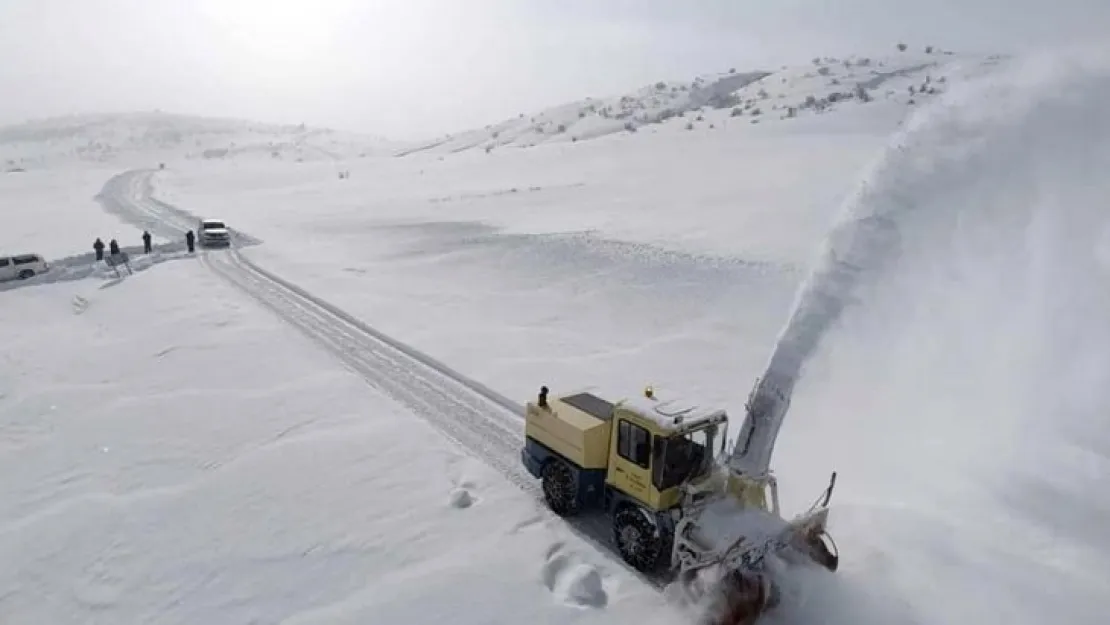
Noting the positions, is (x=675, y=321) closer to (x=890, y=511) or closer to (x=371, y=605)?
(x=890, y=511)

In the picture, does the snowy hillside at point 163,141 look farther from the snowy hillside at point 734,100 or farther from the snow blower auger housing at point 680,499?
the snow blower auger housing at point 680,499

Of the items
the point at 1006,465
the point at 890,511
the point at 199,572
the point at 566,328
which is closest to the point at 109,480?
the point at 199,572

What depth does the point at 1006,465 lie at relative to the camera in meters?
12.3

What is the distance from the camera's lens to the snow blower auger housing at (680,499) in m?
8.93

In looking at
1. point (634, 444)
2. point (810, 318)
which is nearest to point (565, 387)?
point (634, 444)

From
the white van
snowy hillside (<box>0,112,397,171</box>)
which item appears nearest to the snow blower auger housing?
the white van

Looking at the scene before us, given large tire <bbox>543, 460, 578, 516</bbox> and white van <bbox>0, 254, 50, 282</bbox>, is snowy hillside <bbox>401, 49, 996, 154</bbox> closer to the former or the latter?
white van <bbox>0, 254, 50, 282</bbox>

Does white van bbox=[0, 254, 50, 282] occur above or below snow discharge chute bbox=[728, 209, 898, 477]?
below

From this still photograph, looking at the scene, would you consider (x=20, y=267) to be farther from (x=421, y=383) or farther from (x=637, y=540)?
(x=637, y=540)

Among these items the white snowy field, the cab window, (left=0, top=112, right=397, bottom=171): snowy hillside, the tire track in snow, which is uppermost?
(left=0, top=112, right=397, bottom=171): snowy hillside

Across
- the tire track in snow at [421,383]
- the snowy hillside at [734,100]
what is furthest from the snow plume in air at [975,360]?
the snowy hillside at [734,100]

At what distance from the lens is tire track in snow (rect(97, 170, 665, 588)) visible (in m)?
12.9

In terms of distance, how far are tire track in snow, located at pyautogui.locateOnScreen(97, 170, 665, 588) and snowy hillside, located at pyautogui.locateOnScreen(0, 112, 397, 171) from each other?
3023 inches

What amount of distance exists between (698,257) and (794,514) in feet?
47.7
